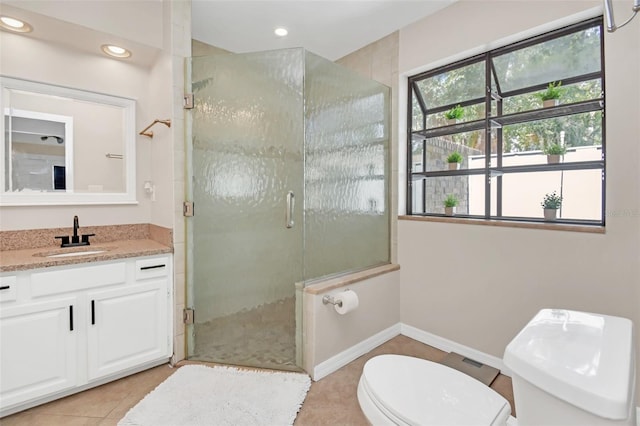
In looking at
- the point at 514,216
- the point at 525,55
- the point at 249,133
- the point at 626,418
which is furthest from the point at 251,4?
the point at 626,418

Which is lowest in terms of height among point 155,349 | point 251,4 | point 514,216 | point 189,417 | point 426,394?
point 189,417

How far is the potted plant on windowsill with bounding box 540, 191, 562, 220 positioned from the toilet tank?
1.05 m

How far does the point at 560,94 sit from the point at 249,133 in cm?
198

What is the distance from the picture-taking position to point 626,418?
2.29 ft

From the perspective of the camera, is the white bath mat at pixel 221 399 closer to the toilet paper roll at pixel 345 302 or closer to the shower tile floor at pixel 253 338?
the shower tile floor at pixel 253 338

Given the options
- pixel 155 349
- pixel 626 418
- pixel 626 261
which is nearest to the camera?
pixel 626 418

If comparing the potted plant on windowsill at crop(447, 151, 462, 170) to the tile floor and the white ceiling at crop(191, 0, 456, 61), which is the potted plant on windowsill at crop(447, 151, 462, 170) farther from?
the tile floor

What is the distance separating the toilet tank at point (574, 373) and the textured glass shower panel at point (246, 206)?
142 centimetres

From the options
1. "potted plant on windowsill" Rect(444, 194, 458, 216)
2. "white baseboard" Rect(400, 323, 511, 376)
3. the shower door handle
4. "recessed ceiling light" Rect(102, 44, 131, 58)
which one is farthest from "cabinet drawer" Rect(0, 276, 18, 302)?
"potted plant on windowsill" Rect(444, 194, 458, 216)

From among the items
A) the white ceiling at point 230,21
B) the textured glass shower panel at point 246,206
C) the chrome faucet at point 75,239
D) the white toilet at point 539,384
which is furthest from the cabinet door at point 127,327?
the white ceiling at point 230,21

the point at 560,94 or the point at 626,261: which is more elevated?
the point at 560,94

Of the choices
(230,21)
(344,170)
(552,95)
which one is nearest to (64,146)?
(230,21)

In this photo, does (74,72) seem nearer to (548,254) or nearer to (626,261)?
(548,254)

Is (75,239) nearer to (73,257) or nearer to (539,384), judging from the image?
(73,257)
